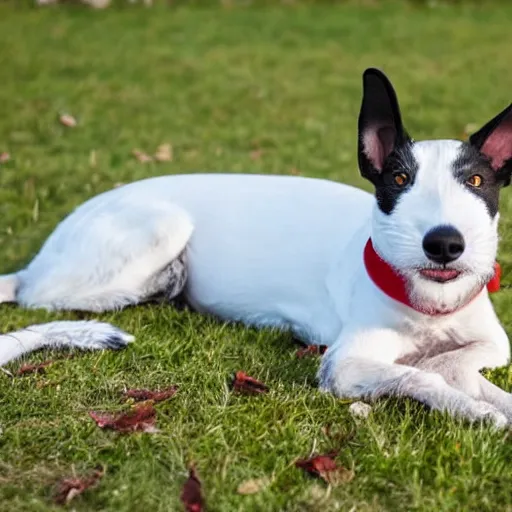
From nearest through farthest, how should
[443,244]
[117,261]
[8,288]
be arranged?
[443,244], [117,261], [8,288]

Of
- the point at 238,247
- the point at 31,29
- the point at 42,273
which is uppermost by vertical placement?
the point at 238,247

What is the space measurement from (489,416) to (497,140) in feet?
3.44

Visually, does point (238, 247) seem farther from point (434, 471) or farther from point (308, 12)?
point (308, 12)

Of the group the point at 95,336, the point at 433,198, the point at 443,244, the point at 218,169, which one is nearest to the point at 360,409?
the point at 443,244

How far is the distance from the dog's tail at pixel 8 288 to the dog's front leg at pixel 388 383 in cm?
200

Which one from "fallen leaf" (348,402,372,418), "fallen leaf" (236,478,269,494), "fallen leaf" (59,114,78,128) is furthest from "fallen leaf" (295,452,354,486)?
"fallen leaf" (59,114,78,128)

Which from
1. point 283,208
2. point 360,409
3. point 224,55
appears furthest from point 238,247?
point 224,55

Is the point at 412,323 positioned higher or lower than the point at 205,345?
higher

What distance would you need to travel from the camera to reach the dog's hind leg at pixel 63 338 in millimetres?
4391

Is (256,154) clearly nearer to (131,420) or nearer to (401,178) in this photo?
(401,178)

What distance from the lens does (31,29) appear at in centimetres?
1512

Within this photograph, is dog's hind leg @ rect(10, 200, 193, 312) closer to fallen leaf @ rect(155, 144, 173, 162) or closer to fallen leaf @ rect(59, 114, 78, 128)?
fallen leaf @ rect(155, 144, 173, 162)

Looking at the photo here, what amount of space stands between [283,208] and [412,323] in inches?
45.6

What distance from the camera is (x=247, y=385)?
13.1ft
